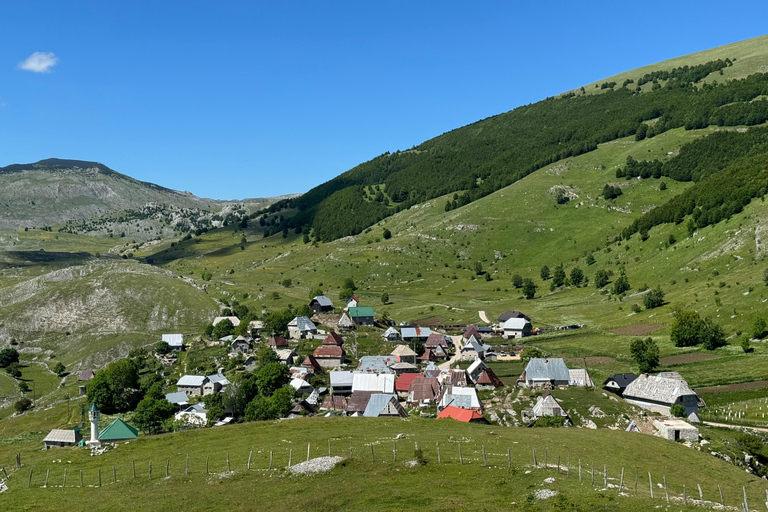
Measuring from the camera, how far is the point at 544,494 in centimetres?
3772

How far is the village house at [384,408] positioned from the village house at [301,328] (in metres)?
54.0

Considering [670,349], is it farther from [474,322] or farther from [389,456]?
[389,456]

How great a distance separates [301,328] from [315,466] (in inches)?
3627

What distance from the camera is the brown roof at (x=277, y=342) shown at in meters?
128

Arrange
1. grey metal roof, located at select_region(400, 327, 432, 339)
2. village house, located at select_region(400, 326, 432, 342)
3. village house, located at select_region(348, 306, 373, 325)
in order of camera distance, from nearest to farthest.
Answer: village house, located at select_region(400, 326, 432, 342), grey metal roof, located at select_region(400, 327, 432, 339), village house, located at select_region(348, 306, 373, 325)

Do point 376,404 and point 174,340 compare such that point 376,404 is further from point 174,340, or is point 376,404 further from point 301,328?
point 174,340

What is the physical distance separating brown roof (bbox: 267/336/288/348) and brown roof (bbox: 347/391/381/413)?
38.0m

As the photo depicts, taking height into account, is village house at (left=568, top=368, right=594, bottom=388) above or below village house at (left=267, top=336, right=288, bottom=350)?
below

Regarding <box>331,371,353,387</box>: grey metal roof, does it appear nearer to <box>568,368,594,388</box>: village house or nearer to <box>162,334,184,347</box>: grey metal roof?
<box>568,368,594,388</box>: village house

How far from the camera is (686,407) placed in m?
81.9

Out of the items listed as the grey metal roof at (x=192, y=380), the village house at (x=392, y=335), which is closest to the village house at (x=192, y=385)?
the grey metal roof at (x=192, y=380)

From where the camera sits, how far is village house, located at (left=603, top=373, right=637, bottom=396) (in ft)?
312

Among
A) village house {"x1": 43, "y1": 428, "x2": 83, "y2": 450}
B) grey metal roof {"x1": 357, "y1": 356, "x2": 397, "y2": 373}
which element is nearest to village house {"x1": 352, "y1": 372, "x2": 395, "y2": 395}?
grey metal roof {"x1": 357, "y1": 356, "x2": 397, "y2": 373}

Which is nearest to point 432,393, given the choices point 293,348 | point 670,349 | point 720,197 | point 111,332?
point 293,348
